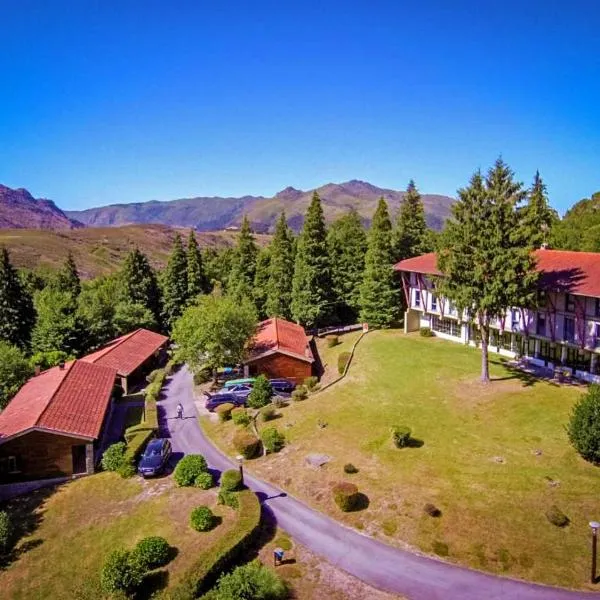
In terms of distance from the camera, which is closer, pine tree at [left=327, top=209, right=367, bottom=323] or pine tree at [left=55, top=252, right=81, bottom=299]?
pine tree at [left=327, top=209, right=367, bottom=323]

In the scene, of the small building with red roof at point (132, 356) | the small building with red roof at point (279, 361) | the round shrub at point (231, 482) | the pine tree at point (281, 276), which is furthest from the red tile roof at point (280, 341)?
the round shrub at point (231, 482)

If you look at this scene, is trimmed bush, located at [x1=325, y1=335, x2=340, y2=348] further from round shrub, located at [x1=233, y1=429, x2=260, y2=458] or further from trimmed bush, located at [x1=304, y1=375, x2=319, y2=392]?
round shrub, located at [x1=233, y1=429, x2=260, y2=458]

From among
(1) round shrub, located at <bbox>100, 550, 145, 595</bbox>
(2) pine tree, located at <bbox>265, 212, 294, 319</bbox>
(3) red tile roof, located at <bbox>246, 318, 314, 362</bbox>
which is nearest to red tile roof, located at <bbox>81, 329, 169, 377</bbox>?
(3) red tile roof, located at <bbox>246, 318, 314, 362</bbox>

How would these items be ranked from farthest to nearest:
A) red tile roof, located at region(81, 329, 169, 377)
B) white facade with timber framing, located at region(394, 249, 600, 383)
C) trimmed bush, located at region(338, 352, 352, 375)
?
red tile roof, located at region(81, 329, 169, 377) → trimmed bush, located at region(338, 352, 352, 375) → white facade with timber framing, located at region(394, 249, 600, 383)

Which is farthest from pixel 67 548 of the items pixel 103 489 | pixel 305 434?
pixel 305 434

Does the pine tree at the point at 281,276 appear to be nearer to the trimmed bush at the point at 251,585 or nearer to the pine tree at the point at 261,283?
the pine tree at the point at 261,283

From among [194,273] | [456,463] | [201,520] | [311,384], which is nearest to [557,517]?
[456,463]

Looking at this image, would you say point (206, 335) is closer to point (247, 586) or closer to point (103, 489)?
point (103, 489)
